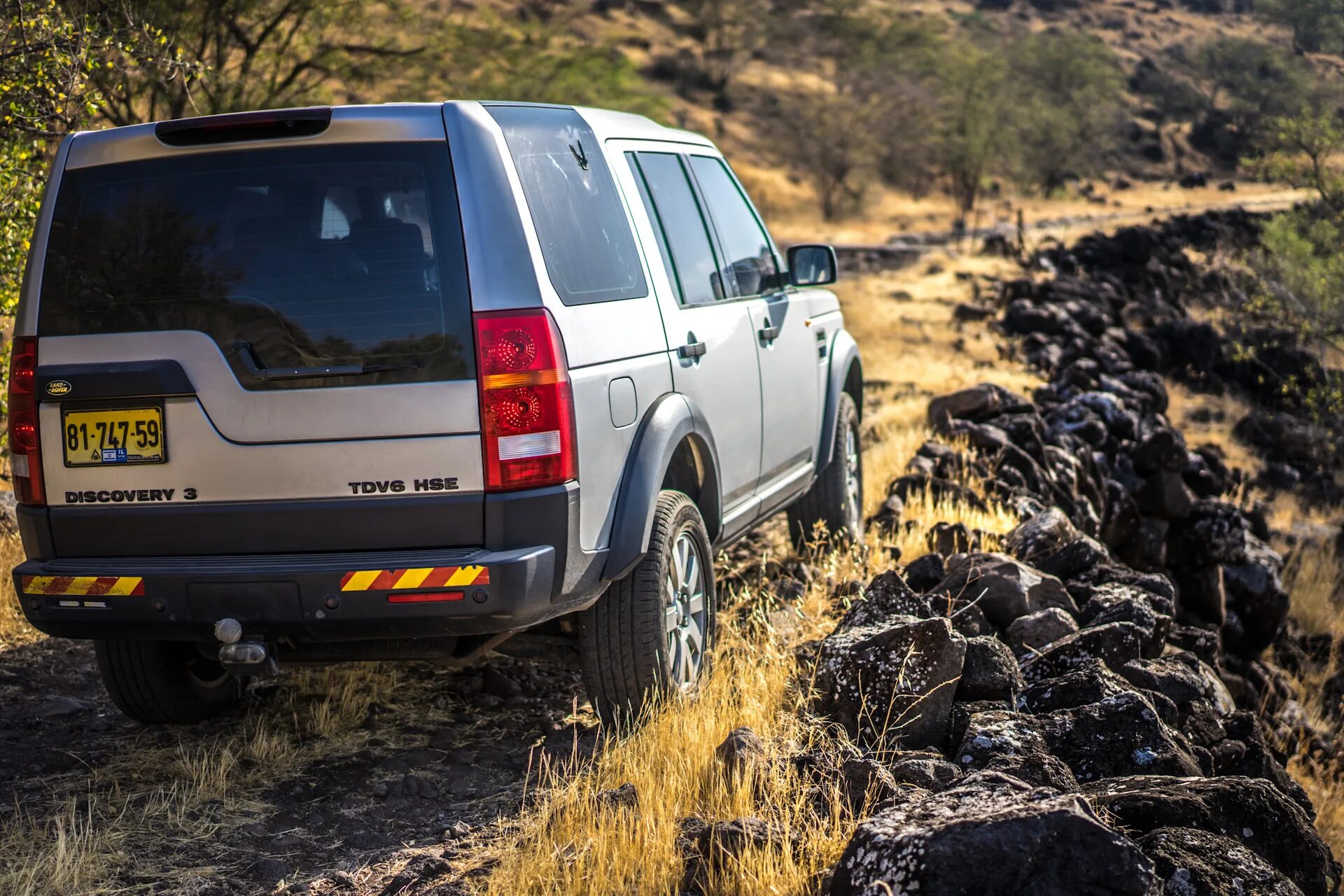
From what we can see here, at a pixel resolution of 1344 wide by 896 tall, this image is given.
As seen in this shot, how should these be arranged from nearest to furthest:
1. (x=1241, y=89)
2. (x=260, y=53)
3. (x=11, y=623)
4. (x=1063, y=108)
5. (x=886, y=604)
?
(x=886, y=604) < (x=11, y=623) < (x=260, y=53) < (x=1063, y=108) < (x=1241, y=89)

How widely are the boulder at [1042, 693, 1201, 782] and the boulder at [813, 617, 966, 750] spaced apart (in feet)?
1.24

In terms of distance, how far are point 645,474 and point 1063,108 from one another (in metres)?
62.5

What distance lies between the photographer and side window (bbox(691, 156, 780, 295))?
5840 mm

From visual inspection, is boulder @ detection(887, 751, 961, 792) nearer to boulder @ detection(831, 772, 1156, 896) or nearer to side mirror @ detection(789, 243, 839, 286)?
boulder @ detection(831, 772, 1156, 896)

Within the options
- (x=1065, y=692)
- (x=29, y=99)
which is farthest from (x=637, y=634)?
(x=29, y=99)

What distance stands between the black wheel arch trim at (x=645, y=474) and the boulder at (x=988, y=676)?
1371 millimetres

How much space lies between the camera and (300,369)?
3.94m

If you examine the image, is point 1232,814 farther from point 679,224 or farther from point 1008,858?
point 679,224

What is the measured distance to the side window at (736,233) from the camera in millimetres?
5840

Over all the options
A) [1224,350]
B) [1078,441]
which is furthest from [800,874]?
[1224,350]

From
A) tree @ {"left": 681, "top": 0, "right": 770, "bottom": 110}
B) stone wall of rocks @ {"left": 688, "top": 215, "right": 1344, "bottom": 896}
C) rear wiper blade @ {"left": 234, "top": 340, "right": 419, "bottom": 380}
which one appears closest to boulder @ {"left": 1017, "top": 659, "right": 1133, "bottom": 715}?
stone wall of rocks @ {"left": 688, "top": 215, "right": 1344, "bottom": 896}

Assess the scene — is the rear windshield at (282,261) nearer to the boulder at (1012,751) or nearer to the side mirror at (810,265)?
the boulder at (1012,751)

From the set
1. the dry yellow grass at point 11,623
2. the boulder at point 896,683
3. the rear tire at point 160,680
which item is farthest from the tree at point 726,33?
the boulder at point 896,683

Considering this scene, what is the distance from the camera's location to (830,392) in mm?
7059
